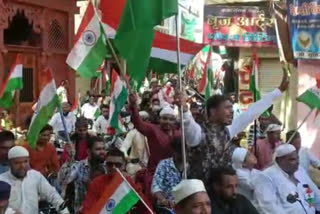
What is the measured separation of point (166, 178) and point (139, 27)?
65.0 inches

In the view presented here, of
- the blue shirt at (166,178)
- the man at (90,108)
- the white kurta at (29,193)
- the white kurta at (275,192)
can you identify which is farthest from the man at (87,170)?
the man at (90,108)

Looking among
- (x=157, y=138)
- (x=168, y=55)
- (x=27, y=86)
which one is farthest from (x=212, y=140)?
(x=27, y=86)

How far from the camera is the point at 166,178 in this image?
6.88 m

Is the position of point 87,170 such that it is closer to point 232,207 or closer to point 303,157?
point 232,207

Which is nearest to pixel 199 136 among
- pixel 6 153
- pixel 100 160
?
pixel 100 160

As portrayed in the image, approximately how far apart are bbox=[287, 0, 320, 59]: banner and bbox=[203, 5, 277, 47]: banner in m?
7.34

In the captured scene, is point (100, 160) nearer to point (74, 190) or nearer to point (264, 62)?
point (74, 190)

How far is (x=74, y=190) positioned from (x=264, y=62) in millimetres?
18843

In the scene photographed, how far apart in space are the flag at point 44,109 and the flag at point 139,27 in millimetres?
2368

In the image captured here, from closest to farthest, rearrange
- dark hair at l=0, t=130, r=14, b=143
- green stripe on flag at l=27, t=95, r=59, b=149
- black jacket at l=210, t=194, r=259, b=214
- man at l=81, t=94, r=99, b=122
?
black jacket at l=210, t=194, r=259, b=214, dark hair at l=0, t=130, r=14, b=143, green stripe on flag at l=27, t=95, r=59, b=149, man at l=81, t=94, r=99, b=122

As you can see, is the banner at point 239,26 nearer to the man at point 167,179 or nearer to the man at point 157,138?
the man at point 157,138

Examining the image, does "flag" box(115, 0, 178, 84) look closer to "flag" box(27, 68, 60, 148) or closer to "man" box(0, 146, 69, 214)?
"man" box(0, 146, 69, 214)

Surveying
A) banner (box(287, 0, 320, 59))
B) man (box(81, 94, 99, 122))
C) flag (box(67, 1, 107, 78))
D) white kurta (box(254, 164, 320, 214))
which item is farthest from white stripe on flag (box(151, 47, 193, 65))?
man (box(81, 94, 99, 122))

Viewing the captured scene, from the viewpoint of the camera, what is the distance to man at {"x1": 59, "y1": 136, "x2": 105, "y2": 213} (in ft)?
23.9
